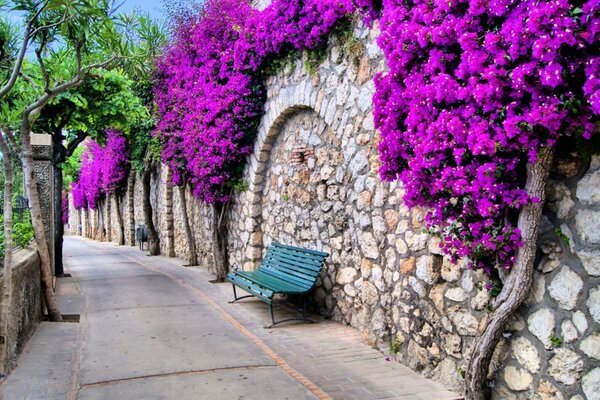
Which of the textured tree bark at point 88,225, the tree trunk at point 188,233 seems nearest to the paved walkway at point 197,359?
the tree trunk at point 188,233

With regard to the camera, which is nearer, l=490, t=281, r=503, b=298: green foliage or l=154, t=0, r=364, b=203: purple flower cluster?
l=490, t=281, r=503, b=298: green foliage

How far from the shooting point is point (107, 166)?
67.7ft

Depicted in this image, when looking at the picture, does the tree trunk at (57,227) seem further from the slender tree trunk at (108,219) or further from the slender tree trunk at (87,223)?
the slender tree trunk at (87,223)

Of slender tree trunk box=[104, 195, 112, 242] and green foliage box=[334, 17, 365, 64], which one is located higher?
green foliage box=[334, 17, 365, 64]

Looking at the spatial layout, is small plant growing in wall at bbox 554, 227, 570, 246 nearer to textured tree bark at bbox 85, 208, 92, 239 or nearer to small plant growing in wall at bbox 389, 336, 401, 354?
small plant growing in wall at bbox 389, 336, 401, 354

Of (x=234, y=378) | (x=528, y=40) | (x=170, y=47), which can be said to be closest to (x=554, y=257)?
(x=528, y=40)

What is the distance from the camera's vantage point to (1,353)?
3537 mm

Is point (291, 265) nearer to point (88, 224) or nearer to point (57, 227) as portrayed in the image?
point (57, 227)

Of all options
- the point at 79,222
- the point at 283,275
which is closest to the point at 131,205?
the point at 283,275

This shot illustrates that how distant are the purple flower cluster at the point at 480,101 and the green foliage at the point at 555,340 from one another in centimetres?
50

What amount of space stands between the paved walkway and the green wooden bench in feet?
1.25

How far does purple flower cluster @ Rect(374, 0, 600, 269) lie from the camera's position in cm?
285

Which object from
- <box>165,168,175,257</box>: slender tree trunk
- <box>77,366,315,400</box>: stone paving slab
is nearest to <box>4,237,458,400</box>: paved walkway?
<box>77,366,315,400</box>: stone paving slab

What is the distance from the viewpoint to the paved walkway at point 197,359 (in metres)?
4.15
